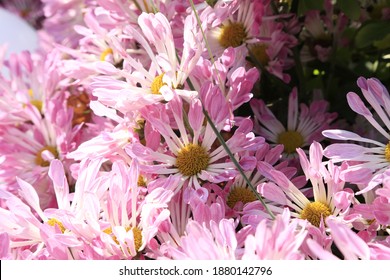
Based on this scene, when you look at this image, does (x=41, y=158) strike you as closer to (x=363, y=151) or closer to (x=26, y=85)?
(x=26, y=85)

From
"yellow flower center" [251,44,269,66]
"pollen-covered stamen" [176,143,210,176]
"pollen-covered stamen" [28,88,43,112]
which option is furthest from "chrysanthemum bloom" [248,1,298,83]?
"pollen-covered stamen" [28,88,43,112]

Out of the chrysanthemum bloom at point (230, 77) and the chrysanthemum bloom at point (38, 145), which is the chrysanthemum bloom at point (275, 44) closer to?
the chrysanthemum bloom at point (230, 77)

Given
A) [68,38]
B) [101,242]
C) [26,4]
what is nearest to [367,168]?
[101,242]

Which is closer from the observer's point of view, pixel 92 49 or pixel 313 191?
pixel 313 191

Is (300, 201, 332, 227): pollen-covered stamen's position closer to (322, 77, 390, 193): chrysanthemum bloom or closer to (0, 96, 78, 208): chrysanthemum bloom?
(322, 77, 390, 193): chrysanthemum bloom

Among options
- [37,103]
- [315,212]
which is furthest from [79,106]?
[315,212]

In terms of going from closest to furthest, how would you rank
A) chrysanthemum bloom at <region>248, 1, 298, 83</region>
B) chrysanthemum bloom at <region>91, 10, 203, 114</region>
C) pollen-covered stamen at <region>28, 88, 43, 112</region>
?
chrysanthemum bloom at <region>91, 10, 203, 114</region>, chrysanthemum bloom at <region>248, 1, 298, 83</region>, pollen-covered stamen at <region>28, 88, 43, 112</region>

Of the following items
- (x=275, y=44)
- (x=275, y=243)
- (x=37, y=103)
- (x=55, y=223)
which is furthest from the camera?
(x=37, y=103)
